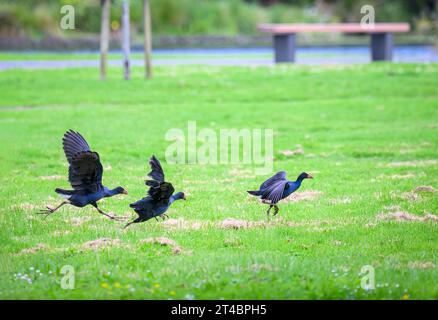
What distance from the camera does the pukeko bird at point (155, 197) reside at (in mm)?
9281

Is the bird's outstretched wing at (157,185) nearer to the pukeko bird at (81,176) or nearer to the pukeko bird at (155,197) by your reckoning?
the pukeko bird at (155,197)

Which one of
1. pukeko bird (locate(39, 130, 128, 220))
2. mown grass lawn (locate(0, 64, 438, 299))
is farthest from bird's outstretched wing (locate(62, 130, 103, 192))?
mown grass lawn (locate(0, 64, 438, 299))

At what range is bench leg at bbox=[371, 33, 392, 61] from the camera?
3416 centimetres

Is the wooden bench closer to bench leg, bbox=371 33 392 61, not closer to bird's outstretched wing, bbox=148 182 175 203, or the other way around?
bench leg, bbox=371 33 392 61

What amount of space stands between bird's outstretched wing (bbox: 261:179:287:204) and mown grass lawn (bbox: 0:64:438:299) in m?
0.39

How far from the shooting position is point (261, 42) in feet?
151

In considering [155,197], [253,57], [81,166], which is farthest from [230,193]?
[253,57]

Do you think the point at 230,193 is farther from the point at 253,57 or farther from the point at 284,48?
the point at 253,57

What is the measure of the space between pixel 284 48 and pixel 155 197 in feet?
83.5

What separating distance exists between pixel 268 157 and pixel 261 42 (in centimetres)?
3087

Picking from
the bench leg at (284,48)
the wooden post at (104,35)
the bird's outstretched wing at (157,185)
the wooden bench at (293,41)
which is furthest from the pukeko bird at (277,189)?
the bench leg at (284,48)

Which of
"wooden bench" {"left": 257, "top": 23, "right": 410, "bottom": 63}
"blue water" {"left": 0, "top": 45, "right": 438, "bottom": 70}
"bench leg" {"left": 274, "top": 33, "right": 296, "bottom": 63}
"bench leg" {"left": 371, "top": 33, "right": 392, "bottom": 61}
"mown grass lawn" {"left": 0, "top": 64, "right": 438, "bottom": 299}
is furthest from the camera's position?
"bench leg" {"left": 371, "top": 33, "right": 392, "bottom": 61}

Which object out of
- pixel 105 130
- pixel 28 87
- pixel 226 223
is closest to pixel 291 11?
pixel 28 87

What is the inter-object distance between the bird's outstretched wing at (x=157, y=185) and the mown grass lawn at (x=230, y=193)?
53cm
